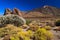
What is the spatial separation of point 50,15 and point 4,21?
8188cm

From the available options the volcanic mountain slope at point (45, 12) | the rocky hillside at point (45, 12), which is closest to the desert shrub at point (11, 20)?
the rocky hillside at point (45, 12)

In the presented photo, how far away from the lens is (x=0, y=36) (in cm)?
2300

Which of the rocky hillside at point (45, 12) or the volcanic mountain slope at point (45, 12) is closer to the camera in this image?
the rocky hillside at point (45, 12)

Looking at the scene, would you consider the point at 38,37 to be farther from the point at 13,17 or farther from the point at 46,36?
the point at 13,17

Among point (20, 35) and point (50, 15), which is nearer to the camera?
point (20, 35)

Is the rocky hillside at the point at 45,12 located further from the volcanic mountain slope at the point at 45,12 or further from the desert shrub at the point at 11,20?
the desert shrub at the point at 11,20

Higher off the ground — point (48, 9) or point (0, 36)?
point (48, 9)

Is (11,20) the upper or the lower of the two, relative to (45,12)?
lower

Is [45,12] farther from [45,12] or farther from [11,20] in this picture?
[11,20]

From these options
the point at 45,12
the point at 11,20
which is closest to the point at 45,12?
the point at 45,12

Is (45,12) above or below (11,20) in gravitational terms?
above

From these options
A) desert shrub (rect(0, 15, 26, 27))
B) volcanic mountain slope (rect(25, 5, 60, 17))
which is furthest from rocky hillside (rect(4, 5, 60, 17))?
desert shrub (rect(0, 15, 26, 27))

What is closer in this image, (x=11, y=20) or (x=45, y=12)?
(x=11, y=20)

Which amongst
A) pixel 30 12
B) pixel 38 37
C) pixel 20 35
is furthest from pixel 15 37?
pixel 30 12
